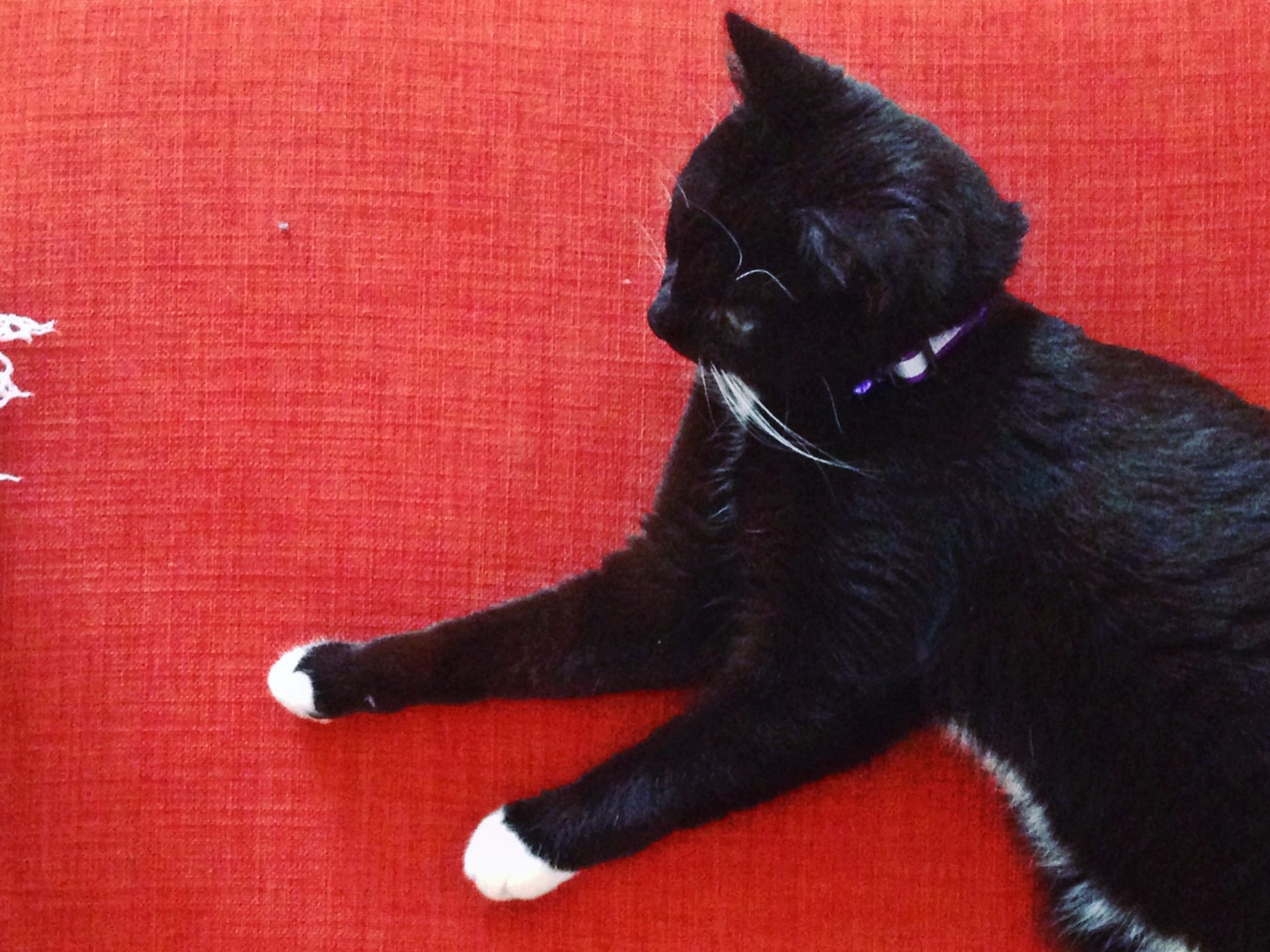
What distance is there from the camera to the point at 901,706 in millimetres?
912

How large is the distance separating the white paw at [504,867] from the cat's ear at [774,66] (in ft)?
2.06

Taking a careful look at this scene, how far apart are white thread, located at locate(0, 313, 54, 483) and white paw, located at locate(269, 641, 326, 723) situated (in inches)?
12.5

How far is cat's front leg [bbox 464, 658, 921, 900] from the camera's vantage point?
851 millimetres

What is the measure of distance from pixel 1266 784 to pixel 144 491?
0.99m

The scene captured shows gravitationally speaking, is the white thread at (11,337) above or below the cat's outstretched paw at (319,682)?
above

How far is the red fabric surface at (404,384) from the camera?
3.23 feet

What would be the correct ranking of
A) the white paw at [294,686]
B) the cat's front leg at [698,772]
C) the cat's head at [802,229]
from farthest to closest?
the white paw at [294,686] → the cat's front leg at [698,772] → the cat's head at [802,229]

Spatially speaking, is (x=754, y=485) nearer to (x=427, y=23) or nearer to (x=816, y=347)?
(x=816, y=347)

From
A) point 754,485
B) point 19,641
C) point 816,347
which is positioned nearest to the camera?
point 816,347

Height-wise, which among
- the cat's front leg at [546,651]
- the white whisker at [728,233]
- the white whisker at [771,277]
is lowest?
the cat's front leg at [546,651]

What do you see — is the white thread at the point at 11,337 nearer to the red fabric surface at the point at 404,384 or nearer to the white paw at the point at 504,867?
the red fabric surface at the point at 404,384

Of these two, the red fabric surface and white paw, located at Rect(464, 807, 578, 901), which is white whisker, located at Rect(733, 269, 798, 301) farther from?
white paw, located at Rect(464, 807, 578, 901)

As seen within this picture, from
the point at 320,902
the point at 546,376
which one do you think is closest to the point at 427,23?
the point at 546,376

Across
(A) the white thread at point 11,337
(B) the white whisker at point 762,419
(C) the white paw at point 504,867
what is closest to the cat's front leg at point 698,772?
(C) the white paw at point 504,867
